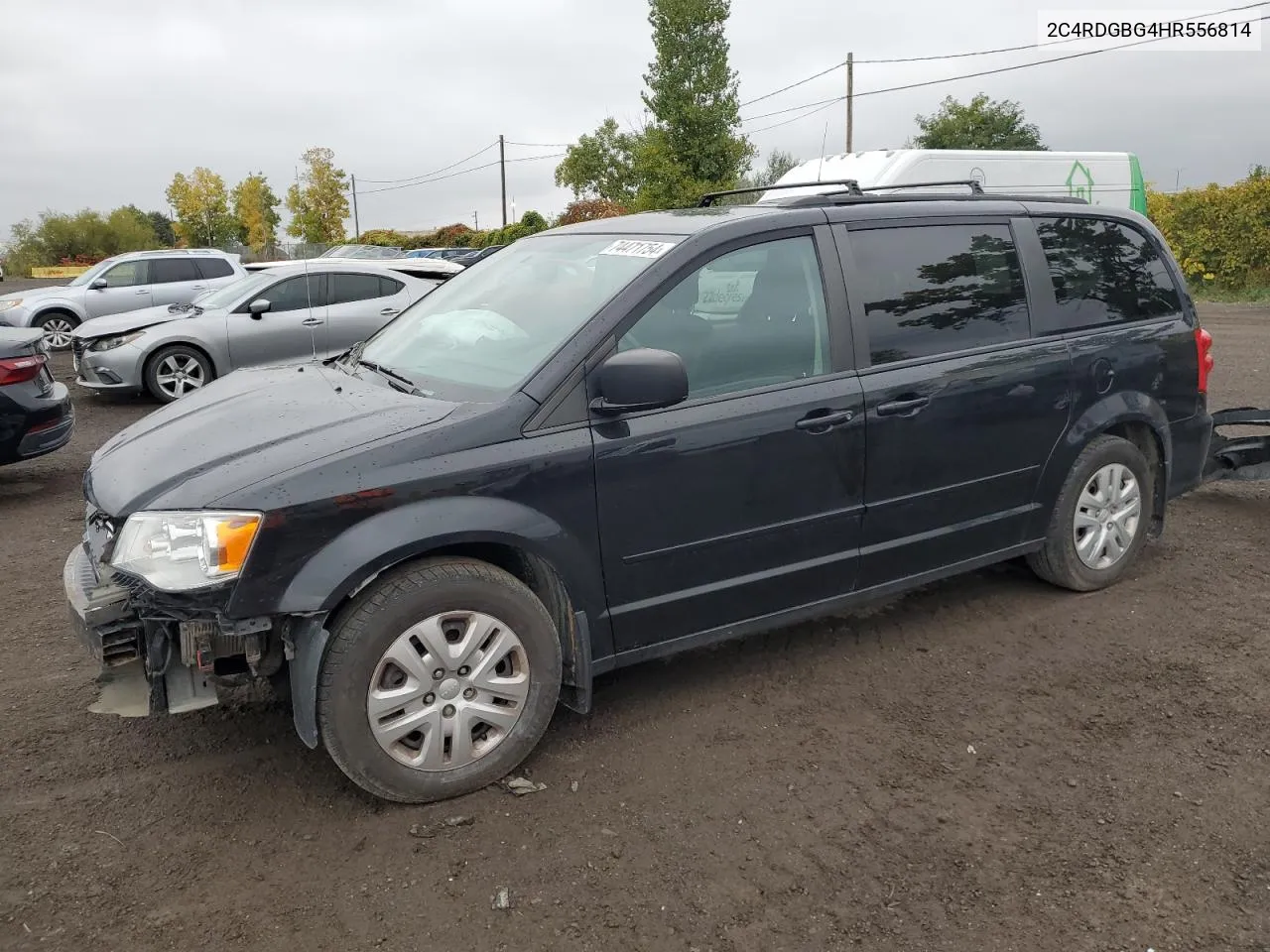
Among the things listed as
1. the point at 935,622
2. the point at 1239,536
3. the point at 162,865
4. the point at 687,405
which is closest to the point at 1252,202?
the point at 1239,536

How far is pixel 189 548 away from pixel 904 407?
2.57 m

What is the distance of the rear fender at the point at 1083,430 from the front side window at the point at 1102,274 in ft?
1.23

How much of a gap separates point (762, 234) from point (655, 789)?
2021mm

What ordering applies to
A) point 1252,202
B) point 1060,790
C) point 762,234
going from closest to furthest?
point 1060,790 < point 762,234 < point 1252,202

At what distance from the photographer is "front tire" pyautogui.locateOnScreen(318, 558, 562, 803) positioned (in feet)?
9.68

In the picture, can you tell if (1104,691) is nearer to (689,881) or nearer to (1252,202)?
(689,881)

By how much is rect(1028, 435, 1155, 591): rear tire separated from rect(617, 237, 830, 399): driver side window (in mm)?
1592

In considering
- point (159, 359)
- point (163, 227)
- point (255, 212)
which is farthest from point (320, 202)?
point (159, 359)

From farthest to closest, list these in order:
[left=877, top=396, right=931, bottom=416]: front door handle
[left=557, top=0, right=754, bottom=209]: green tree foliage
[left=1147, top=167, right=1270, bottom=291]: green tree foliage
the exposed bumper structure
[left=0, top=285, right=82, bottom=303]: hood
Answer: [left=557, top=0, right=754, bottom=209]: green tree foliage < [left=1147, top=167, right=1270, bottom=291]: green tree foliage < [left=0, top=285, right=82, bottom=303]: hood < the exposed bumper structure < [left=877, top=396, right=931, bottom=416]: front door handle

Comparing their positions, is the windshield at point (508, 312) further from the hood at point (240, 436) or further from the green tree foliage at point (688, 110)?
the green tree foliage at point (688, 110)

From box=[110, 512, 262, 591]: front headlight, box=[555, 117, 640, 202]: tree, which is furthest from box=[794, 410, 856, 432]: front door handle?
box=[555, 117, 640, 202]: tree

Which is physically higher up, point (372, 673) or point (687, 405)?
point (687, 405)

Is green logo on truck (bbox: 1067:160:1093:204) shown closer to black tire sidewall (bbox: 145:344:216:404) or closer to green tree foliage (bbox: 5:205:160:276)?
black tire sidewall (bbox: 145:344:216:404)

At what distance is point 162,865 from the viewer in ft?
A: 9.39
